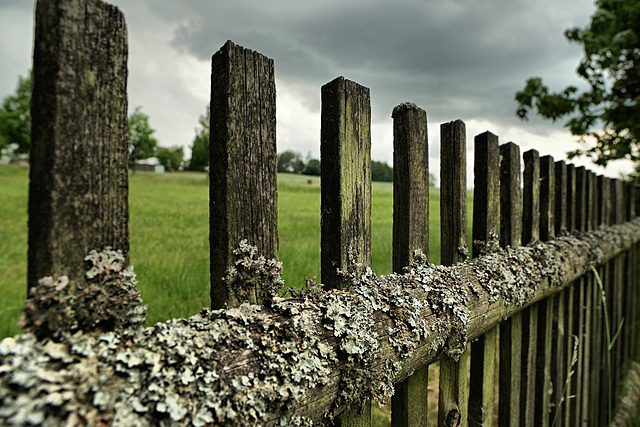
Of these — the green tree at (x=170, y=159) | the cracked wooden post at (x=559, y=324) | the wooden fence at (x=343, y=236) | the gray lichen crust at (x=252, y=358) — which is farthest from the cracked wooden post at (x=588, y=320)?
the green tree at (x=170, y=159)

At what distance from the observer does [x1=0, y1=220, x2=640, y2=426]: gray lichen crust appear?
57cm

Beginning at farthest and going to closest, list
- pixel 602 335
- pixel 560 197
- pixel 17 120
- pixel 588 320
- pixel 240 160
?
pixel 17 120 → pixel 602 335 → pixel 588 320 → pixel 560 197 → pixel 240 160

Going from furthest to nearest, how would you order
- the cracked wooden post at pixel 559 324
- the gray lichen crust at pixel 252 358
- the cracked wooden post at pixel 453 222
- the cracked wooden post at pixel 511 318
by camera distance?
the cracked wooden post at pixel 559 324, the cracked wooden post at pixel 511 318, the cracked wooden post at pixel 453 222, the gray lichen crust at pixel 252 358

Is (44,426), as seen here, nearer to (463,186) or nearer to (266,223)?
(266,223)

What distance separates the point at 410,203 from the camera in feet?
4.31

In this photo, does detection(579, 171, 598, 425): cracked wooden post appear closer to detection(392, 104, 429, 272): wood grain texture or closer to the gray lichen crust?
the gray lichen crust

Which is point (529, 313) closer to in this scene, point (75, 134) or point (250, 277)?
point (250, 277)

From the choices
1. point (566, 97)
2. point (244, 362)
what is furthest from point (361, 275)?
point (566, 97)

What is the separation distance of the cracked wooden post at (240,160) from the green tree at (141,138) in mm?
34208

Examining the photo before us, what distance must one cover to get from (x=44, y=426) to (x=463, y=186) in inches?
62.0

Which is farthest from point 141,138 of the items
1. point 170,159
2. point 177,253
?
point 177,253

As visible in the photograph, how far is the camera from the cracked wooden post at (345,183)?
1071mm

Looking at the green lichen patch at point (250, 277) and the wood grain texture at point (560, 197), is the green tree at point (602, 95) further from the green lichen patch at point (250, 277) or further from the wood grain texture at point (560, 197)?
the green lichen patch at point (250, 277)

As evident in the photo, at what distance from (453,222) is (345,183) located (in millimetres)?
763
